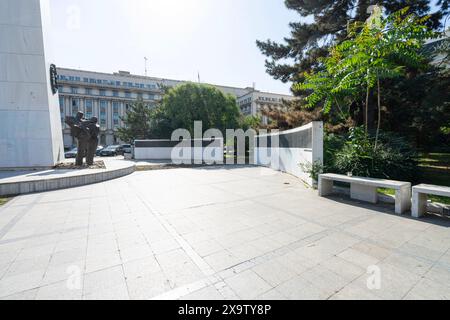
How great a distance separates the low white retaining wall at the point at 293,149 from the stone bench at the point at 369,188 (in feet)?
4.19

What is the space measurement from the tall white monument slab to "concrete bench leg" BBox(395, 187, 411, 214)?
14.7m

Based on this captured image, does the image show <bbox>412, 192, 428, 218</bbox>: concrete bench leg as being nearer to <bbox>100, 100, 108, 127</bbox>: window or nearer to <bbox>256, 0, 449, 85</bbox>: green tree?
<bbox>256, 0, 449, 85</bbox>: green tree

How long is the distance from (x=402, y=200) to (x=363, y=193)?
109 cm

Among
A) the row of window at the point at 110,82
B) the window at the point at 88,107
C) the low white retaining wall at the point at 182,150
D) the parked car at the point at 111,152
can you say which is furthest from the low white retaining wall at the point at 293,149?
the window at the point at 88,107

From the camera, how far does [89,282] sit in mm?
2566

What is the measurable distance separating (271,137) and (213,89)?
12.6 meters

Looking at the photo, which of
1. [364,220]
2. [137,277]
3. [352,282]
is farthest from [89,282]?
[364,220]

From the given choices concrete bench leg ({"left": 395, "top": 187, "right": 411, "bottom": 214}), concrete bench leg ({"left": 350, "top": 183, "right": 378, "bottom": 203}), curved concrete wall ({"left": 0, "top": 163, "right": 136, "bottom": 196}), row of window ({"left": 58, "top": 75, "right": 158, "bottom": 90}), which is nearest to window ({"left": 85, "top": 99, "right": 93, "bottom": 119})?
row of window ({"left": 58, "top": 75, "right": 158, "bottom": 90})

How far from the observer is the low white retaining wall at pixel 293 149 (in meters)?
7.80

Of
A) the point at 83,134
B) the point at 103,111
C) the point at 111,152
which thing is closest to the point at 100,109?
the point at 103,111

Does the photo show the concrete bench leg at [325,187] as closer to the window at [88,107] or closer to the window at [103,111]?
the window at [103,111]

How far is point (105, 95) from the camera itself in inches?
2106

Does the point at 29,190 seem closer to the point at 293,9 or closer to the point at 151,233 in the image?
the point at 151,233

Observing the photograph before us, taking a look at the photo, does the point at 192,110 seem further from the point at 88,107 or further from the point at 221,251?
the point at 88,107
